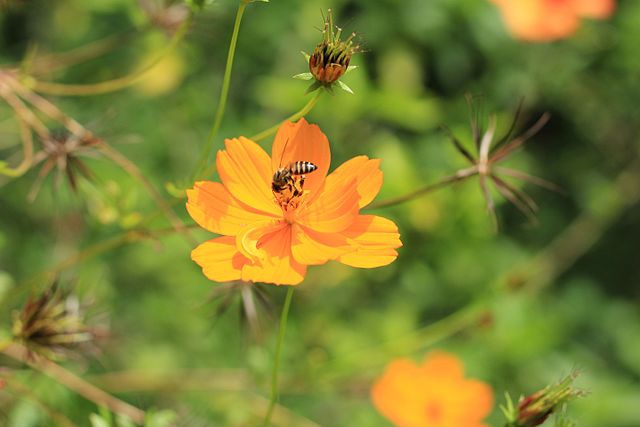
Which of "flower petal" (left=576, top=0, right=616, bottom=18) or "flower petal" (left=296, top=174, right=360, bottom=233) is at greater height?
"flower petal" (left=576, top=0, right=616, bottom=18)

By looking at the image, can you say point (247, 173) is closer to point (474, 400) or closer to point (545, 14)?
point (474, 400)

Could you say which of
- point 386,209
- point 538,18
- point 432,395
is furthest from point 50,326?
point 538,18

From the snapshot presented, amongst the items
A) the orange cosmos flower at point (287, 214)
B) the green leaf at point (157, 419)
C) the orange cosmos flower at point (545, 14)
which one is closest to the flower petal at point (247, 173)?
the orange cosmos flower at point (287, 214)

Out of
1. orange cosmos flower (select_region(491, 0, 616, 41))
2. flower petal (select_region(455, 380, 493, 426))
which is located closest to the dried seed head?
flower petal (select_region(455, 380, 493, 426))

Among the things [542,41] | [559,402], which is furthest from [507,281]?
[542,41]

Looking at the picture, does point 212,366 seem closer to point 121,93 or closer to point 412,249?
point 412,249

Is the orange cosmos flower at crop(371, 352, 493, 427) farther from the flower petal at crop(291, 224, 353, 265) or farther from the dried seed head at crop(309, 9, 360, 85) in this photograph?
the dried seed head at crop(309, 9, 360, 85)

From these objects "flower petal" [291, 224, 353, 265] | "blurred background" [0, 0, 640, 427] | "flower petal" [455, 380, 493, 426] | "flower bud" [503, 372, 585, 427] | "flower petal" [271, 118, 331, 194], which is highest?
"blurred background" [0, 0, 640, 427]

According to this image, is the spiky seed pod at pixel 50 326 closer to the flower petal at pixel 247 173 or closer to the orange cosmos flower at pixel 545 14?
the flower petal at pixel 247 173
